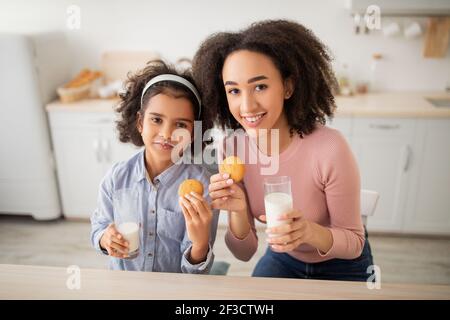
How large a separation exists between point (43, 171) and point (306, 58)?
228cm

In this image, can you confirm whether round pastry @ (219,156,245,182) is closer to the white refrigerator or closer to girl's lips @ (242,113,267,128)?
girl's lips @ (242,113,267,128)

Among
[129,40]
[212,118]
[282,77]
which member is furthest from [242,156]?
[129,40]

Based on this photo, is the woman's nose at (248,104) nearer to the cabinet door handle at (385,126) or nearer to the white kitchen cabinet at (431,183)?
the cabinet door handle at (385,126)

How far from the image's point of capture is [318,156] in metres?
1.13

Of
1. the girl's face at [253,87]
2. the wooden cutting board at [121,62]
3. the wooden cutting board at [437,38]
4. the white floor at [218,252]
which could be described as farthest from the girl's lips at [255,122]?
the wooden cutting board at [437,38]

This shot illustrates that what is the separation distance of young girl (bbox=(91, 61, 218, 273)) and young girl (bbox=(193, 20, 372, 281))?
0.09 m

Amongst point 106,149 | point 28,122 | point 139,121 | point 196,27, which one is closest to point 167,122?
point 139,121

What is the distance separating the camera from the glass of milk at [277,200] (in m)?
0.90

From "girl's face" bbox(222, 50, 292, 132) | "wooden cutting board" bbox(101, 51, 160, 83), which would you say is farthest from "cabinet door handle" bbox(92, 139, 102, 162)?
"girl's face" bbox(222, 50, 292, 132)

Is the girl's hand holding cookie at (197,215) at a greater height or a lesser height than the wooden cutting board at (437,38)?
lesser

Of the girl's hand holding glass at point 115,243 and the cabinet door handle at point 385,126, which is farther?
the cabinet door handle at point 385,126

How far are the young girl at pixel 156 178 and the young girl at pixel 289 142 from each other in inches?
3.7

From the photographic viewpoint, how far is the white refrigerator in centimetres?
250

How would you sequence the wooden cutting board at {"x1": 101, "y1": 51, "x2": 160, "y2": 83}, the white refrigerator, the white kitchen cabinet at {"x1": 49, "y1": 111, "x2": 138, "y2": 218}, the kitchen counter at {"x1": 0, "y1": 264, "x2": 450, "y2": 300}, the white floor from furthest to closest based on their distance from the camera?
the wooden cutting board at {"x1": 101, "y1": 51, "x2": 160, "y2": 83}
the white kitchen cabinet at {"x1": 49, "y1": 111, "x2": 138, "y2": 218}
the white refrigerator
the white floor
the kitchen counter at {"x1": 0, "y1": 264, "x2": 450, "y2": 300}
